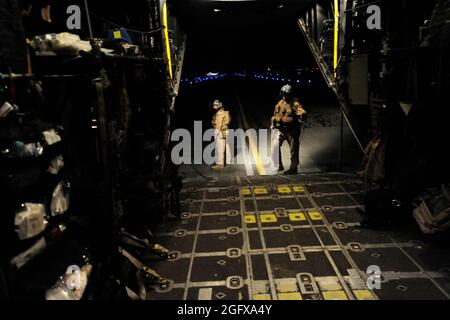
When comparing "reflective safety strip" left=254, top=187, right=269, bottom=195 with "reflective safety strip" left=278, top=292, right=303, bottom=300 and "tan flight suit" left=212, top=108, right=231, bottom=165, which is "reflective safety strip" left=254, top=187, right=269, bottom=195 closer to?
"tan flight suit" left=212, top=108, right=231, bottom=165

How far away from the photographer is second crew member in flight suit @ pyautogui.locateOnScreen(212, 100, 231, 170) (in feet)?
38.3

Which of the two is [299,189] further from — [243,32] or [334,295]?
[243,32]

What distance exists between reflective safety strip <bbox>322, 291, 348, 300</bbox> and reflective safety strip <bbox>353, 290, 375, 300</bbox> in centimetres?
15

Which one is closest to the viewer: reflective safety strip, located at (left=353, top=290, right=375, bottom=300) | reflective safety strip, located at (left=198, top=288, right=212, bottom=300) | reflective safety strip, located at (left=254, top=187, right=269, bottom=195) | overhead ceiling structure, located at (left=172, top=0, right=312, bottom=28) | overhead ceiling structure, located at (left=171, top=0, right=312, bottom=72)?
reflective safety strip, located at (left=353, top=290, right=375, bottom=300)

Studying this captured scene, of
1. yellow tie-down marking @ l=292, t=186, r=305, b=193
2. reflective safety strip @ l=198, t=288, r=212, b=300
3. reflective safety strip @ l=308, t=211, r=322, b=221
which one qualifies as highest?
yellow tie-down marking @ l=292, t=186, r=305, b=193

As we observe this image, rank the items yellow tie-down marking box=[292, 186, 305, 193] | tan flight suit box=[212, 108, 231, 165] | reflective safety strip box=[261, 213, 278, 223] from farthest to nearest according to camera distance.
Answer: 1. tan flight suit box=[212, 108, 231, 165]
2. yellow tie-down marking box=[292, 186, 305, 193]
3. reflective safety strip box=[261, 213, 278, 223]

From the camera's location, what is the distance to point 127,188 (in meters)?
6.03

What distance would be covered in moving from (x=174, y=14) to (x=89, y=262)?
34.8 feet

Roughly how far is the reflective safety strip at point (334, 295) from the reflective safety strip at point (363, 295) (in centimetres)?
15

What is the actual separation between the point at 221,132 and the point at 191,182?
286cm

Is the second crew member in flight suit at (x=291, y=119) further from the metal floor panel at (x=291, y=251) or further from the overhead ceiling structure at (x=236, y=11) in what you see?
the overhead ceiling structure at (x=236, y=11)

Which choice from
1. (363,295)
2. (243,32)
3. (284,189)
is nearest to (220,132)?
(284,189)

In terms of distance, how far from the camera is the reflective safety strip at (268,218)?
6695 mm

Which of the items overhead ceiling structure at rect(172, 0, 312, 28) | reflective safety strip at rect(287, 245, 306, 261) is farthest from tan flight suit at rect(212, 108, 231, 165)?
reflective safety strip at rect(287, 245, 306, 261)
